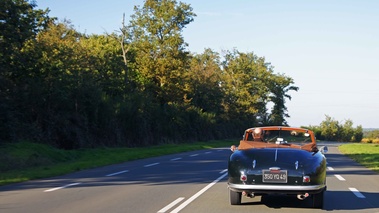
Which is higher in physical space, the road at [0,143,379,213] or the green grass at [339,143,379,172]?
the road at [0,143,379,213]

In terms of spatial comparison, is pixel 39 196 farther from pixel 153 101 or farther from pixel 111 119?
pixel 153 101

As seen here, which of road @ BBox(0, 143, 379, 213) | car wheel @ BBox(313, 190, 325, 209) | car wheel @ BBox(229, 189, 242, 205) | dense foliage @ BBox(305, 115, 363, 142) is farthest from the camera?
dense foliage @ BBox(305, 115, 363, 142)

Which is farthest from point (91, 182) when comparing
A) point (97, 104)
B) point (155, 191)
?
point (97, 104)

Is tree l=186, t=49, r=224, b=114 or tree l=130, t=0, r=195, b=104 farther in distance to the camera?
tree l=186, t=49, r=224, b=114

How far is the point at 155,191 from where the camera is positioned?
1278 cm

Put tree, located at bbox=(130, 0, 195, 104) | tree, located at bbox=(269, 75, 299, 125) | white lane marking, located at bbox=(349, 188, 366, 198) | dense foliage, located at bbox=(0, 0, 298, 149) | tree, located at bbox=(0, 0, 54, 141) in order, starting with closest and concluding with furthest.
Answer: white lane marking, located at bbox=(349, 188, 366, 198), tree, located at bbox=(0, 0, 54, 141), dense foliage, located at bbox=(0, 0, 298, 149), tree, located at bbox=(130, 0, 195, 104), tree, located at bbox=(269, 75, 299, 125)

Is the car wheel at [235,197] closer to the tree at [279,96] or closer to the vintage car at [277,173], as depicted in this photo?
the vintage car at [277,173]

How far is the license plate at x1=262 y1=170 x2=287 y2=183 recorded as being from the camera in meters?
9.46

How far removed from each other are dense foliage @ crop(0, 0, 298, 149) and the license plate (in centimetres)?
1821

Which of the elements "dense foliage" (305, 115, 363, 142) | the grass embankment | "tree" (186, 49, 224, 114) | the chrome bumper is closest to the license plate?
the chrome bumper

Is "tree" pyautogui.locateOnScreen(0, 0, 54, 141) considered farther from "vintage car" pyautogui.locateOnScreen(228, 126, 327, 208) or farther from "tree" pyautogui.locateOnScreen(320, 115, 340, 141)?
"tree" pyautogui.locateOnScreen(320, 115, 340, 141)

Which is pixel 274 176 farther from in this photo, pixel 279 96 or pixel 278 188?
pixel 279 96

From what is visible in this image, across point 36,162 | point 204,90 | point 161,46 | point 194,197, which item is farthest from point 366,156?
point 204,90

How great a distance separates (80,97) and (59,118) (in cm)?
397
